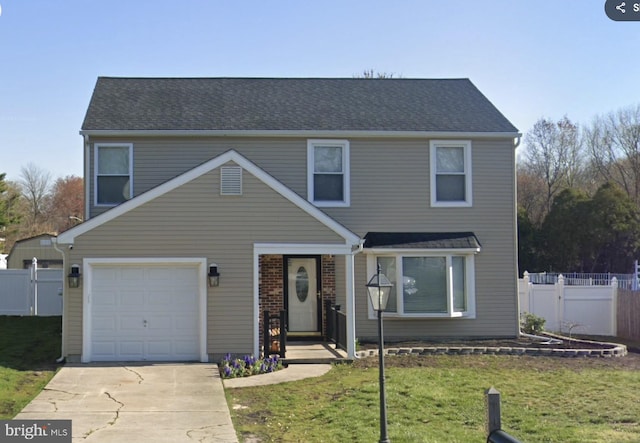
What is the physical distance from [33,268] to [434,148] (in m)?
13.6

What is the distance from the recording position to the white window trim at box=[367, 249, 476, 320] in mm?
17844

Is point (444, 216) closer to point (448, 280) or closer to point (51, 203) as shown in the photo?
point (448, 280)

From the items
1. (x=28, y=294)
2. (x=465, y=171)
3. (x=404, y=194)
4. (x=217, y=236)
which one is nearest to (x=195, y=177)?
(x=217, y=236)

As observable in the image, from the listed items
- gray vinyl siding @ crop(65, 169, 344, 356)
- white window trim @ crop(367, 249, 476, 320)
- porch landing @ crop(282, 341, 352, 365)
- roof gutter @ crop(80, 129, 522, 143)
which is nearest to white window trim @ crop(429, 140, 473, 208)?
roof gutter @ crop(80, 129, 522, 143)

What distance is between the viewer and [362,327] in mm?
18078

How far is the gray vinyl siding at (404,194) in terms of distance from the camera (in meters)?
17.9

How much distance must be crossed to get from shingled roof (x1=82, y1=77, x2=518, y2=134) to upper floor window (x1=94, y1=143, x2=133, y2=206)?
55 cm

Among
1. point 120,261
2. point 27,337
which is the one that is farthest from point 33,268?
point 120,261

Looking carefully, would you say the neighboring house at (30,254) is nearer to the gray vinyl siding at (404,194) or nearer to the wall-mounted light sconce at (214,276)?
the gray vinyl siding at (404,194)

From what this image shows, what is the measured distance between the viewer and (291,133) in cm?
1789

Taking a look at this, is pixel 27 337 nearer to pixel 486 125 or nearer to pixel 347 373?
pixel 347 373

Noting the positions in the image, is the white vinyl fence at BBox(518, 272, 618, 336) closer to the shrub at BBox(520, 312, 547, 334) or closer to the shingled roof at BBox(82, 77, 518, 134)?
the shrub at BBox(520, 312, 547, 334)

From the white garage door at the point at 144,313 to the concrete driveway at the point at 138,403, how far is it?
480mm

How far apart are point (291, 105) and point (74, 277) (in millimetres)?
7715
